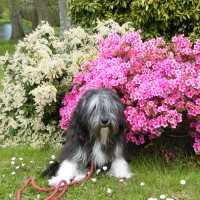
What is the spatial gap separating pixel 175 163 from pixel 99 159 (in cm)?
128

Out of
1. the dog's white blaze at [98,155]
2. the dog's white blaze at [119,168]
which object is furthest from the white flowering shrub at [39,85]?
the dog's white blaze at [119,168]

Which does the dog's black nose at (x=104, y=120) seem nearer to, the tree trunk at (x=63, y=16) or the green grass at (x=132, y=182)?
the green grass at (x=132, y=182)

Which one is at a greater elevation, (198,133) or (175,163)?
(198,133)

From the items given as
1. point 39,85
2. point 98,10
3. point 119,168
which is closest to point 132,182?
point 119,168

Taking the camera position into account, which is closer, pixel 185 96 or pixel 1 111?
pixel 185 96

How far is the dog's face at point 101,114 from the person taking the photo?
264 cm

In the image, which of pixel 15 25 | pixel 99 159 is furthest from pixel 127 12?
pixel 15 25

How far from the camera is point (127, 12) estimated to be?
6.45 metres

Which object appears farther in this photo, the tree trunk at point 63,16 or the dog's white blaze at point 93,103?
the tree trunk at point 63,16

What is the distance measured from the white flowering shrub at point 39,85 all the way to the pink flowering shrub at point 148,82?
345 mm

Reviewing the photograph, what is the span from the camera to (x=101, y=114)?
2.64 meters

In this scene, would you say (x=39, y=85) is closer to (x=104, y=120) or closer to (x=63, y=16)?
(x=104, y=120)

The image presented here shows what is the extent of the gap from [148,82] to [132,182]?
1.34 meters

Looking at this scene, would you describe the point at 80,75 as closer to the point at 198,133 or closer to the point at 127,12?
the point at 198,133
